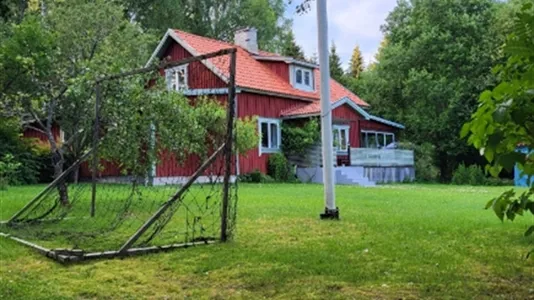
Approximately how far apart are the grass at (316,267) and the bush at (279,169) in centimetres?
1347

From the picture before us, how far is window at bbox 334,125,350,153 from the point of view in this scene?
2441 centimetres

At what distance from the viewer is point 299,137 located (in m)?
21.9

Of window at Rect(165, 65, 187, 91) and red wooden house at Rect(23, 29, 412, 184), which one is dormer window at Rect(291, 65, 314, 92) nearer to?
red wooden house at Rect(23, 29, 412, 184)

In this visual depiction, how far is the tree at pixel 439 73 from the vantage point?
2784 cm

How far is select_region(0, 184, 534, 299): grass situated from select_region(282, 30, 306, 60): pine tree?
2914 centimetres

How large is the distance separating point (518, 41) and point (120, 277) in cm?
406

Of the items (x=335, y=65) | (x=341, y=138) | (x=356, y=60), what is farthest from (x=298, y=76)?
(x=356, y=60)

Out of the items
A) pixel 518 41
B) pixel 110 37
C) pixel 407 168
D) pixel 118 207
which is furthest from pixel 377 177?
pixel 518 41

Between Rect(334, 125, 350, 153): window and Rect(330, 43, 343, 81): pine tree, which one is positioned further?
Rect(330, 43, 343, 81): pine tree

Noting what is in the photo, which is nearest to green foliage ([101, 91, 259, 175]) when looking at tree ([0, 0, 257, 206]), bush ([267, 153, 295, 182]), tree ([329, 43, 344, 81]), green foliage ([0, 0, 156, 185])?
tree ([0, 0, 257, 206])

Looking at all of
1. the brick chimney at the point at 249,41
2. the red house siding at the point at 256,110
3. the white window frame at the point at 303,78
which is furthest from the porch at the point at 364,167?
A: the brick chimney at the point at 249,41

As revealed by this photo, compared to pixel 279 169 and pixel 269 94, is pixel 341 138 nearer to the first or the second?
pixel 269 94

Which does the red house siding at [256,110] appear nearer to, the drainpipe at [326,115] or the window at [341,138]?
the window at [341,138]

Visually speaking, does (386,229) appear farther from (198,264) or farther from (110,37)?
(110,37)
